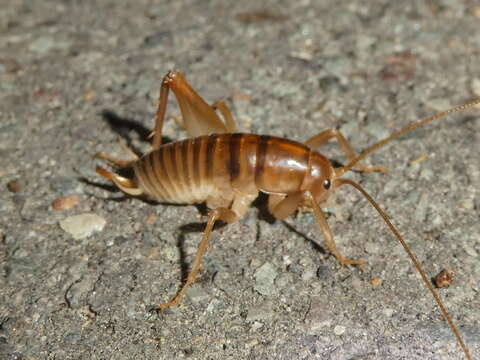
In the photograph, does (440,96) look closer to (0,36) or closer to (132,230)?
(132,230)

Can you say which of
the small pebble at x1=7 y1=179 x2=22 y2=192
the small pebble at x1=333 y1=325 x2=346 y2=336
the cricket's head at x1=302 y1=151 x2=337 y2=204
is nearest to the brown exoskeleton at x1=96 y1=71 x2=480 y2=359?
the cricket's head at x1=302 y1=151 x2=337 y2=204

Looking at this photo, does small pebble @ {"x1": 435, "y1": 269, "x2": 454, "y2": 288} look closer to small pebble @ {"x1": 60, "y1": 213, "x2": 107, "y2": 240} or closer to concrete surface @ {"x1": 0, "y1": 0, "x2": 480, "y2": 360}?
concrete surface @ {"x1": 0, "y1": 0, "x2": 480, "y2": 360}

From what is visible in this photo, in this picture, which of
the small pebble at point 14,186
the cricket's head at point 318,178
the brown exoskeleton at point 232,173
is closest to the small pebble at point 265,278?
A: the brown exoskeleton at point 232,173

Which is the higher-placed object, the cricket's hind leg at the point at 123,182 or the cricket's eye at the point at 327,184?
the cricket's hind leg at the point at 123,182

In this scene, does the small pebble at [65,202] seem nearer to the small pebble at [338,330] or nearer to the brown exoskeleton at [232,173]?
the brown exoskeleton at [232,173]

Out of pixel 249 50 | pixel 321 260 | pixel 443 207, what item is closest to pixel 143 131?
pixel 249 50

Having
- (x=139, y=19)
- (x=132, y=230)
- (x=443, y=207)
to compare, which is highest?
(x=139, y=19)
